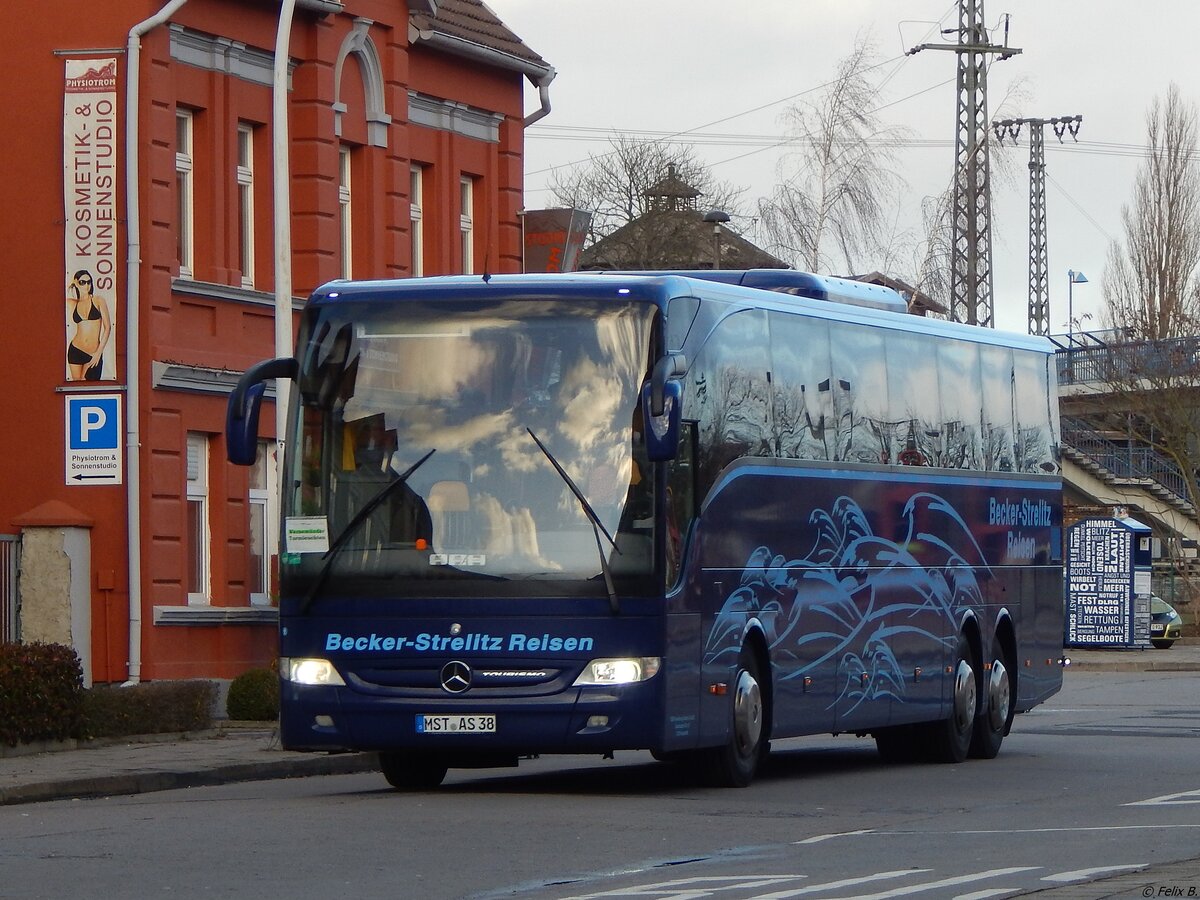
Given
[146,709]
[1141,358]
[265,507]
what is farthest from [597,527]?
[1141,358]

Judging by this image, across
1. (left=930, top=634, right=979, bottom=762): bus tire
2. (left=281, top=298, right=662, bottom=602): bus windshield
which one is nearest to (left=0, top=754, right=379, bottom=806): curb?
(left=281, top=298, right=662, bottom=602): bus windshield

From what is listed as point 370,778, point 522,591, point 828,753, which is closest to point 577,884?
point 522,591

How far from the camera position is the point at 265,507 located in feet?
96.2

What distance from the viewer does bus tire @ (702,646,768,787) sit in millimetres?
17438

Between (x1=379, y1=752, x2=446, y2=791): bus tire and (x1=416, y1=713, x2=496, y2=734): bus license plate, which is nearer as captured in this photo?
(x1=416, y1=713, x2=496, y2=734): bus license plate

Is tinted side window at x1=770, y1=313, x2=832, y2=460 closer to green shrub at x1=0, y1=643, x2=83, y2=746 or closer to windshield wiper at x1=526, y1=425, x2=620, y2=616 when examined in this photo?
windshield wiper at x1=526, y1=425, x2=620, y2=616

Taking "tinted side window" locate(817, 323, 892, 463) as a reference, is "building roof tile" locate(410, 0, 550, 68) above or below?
above

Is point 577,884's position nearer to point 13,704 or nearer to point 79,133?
point 13,704

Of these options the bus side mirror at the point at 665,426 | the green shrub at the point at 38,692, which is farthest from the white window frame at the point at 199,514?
the bus side mirror at the point at 665,426

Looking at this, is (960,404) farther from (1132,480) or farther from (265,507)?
(1132,480)

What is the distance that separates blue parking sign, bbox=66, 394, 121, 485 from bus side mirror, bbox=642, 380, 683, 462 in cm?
1192

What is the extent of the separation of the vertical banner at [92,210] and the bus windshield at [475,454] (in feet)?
34.4

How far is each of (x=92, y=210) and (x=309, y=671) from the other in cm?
1143

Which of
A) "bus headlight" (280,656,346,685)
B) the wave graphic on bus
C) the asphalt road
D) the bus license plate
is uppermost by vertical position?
the wave graphic on bus
